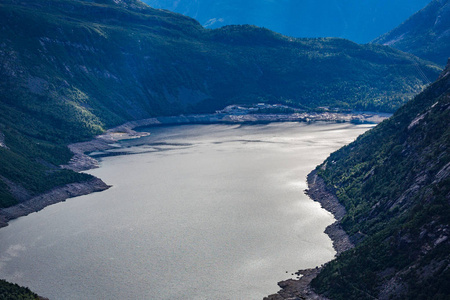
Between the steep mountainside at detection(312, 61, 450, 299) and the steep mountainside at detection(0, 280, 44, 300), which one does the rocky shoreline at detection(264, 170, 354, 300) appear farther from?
the steep mountainside at detection(0, 280, 44, 300)

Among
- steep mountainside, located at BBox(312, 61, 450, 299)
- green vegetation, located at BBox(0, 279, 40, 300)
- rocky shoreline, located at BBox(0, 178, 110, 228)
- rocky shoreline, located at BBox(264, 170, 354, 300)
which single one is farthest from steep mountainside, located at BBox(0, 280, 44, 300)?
steep mountainside, located at BBox(312, 61, 450, 299)

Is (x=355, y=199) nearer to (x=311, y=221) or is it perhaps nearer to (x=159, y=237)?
(x=311, y=221)

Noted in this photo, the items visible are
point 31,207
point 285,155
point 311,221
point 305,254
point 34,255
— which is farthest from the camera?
point 285,155

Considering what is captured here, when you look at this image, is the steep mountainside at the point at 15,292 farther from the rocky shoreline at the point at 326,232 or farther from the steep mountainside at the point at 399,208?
the steep mountainside at the point at 399,208

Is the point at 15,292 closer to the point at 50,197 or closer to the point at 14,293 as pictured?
the point at 14,293

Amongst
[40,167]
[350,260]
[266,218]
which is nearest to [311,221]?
[266,218]

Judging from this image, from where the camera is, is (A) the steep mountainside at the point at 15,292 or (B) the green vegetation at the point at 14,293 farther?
(A) the steep mountainside at the point at 15,292

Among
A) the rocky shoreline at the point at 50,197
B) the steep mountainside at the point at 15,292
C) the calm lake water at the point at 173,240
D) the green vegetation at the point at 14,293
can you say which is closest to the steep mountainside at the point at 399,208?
the calm lake water at the point at 173,240

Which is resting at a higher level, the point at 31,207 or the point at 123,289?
the point at 31,207
